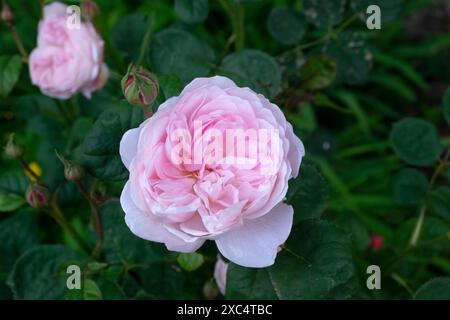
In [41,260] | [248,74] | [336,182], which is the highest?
[248,74]

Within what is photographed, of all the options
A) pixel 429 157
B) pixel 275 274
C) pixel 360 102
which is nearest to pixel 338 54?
pixel 429 157

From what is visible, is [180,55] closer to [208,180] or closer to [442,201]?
[208,180]

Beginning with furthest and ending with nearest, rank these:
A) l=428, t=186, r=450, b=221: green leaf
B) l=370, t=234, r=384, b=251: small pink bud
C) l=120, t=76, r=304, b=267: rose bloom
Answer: l=370, t=234, r=384, b=251: small pink bud → l=428, t=186, r=450, b=221: green leaf → l=120, t=76, r=304, b=267: rose bloom

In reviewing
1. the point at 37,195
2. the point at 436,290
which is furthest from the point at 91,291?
the point at 436,290

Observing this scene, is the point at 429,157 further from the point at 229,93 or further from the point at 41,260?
the point at 41,260

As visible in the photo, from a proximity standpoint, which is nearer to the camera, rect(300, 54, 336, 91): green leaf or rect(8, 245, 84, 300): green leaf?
rect(8, 245, 84, 300): green leaf

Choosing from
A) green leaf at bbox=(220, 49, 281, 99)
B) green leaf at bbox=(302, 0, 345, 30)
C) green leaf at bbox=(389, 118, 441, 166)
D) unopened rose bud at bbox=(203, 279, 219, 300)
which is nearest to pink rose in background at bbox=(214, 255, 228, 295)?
unopened rose bud at bbox=(203, 279, 219, 300)

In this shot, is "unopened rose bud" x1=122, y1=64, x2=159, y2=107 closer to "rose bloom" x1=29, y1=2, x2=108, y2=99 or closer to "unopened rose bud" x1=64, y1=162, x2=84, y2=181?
"unopened rose bud" x1=64, y1=162, x2=84, y2=181
